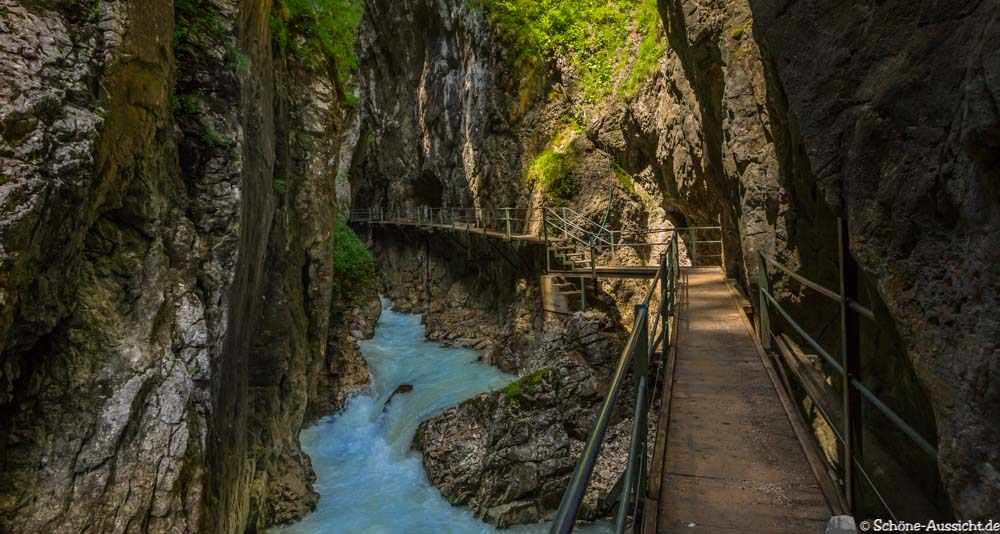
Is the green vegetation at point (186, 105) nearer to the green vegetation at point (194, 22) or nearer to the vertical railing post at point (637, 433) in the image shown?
the green vegetation at point (194, 22)

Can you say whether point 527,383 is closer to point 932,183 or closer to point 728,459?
point 728,459

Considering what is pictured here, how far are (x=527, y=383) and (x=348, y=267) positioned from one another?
933 centimetres

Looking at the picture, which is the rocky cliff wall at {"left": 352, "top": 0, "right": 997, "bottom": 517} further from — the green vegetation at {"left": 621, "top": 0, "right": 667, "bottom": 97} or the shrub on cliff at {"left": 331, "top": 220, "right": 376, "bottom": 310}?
the shrub on cliff at {"left": 331, "top": 220, "right": 376, "bottom": 310}

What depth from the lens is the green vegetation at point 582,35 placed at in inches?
714

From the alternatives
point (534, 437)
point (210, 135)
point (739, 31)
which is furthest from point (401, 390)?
point (739, 31)

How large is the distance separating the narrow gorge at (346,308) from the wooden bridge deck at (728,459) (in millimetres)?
60

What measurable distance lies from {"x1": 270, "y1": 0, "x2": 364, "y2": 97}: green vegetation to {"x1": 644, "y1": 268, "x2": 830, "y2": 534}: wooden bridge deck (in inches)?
349

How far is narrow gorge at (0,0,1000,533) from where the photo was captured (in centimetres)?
189

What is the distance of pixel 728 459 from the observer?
11.7 ft

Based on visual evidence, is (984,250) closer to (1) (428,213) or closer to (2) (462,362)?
(2) (462,362)

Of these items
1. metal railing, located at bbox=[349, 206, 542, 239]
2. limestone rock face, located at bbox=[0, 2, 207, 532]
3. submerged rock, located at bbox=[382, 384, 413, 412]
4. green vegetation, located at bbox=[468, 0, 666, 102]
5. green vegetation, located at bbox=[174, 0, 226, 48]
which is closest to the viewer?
limestone rock face, located at bbox=[0, 2, 207, 532]

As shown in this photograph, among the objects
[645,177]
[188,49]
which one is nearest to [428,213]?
[645,177]

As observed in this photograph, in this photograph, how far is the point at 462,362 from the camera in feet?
61.6

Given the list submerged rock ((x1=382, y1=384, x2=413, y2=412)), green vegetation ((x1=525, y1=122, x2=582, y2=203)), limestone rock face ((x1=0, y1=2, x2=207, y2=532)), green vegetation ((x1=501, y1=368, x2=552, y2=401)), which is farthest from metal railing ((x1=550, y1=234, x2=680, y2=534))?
green vegetation ((x1=525, y1=122, x2=582, y2=203))
